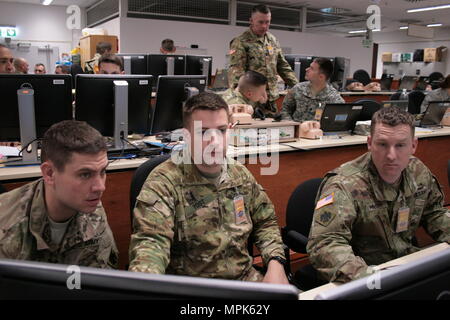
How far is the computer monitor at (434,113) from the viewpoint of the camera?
12.5ft

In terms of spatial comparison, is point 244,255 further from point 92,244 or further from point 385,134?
point 385,134

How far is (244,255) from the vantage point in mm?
1587

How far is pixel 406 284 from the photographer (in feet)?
2.05

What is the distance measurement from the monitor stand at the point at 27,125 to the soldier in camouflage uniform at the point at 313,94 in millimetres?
2346

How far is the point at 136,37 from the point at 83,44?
1.36 metres

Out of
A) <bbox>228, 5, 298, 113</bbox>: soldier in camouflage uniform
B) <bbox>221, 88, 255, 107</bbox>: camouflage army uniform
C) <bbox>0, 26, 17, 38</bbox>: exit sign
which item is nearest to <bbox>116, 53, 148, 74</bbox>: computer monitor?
<bbox>228, 5, 298, 113</bbox>: soldier in camouflage uniform

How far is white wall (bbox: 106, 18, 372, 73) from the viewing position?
29.5 ft

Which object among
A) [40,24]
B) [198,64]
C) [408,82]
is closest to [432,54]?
[408,82]

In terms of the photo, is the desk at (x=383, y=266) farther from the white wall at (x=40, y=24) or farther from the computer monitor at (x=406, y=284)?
the white wall at (x=40, y=24)

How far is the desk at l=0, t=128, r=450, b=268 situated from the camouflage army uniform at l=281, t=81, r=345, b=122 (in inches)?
31.4

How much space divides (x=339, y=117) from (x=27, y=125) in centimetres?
226

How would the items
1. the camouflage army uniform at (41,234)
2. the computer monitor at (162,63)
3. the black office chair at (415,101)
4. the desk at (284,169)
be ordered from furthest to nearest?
the black office chair at (415,101), the computer monitor at (162,63), the desk at (284,169), the camouflage army uniform at (41,234)

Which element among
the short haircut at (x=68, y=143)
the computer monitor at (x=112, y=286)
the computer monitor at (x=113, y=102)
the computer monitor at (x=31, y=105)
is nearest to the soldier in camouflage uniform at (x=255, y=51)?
the computer monitor at (x=113, y=102)

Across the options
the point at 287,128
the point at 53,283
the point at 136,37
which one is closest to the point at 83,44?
the point at 136,37
